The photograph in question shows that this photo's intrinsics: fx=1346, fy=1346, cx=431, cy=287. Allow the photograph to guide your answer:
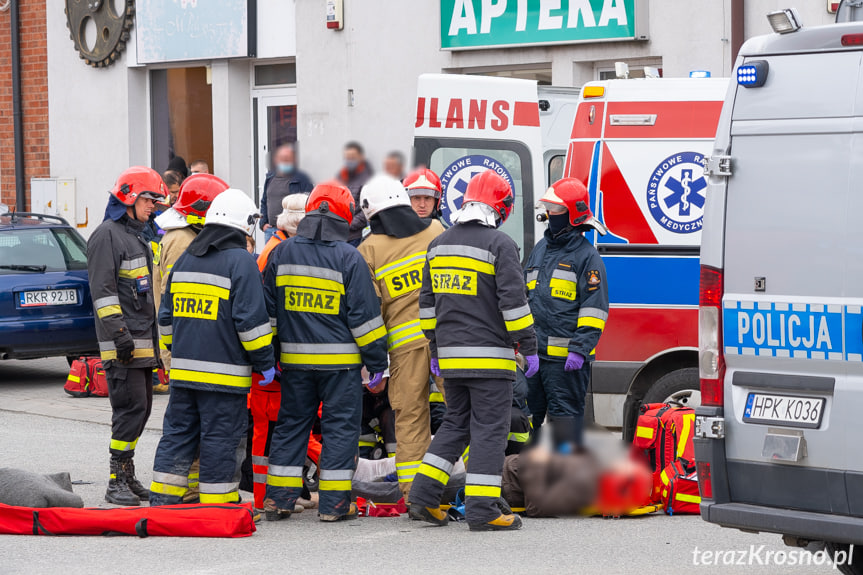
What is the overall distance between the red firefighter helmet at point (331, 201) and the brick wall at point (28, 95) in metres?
12.7

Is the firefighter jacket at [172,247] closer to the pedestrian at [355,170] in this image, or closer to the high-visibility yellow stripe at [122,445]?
the high-visibility yellow stripe at [122,445]

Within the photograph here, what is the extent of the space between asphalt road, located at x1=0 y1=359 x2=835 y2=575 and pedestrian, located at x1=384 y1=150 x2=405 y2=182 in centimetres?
394

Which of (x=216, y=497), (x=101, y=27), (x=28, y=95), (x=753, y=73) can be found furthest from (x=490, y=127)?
(x=28, y=95)

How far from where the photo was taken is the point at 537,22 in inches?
551

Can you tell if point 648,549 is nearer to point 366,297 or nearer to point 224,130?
point 366,297

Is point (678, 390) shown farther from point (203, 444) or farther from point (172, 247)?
point (172, 247)

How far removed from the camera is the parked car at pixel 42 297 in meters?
12.4

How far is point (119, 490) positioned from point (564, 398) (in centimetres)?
272

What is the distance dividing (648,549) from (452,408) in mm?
1308

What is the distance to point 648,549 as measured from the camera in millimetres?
6746

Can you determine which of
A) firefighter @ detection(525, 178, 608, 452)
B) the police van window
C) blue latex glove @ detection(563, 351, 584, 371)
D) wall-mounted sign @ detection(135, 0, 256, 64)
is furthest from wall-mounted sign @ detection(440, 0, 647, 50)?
blue latex glove @ detection(563, 351, 584, 371)

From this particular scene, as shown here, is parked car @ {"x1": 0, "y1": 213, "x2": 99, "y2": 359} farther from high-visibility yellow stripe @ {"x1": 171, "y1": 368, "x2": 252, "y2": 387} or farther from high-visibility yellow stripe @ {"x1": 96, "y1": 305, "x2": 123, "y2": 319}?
high-visibility yellow stripe @ {"x1": 171, "y1": 368, "x2": 252, "y2": 387}

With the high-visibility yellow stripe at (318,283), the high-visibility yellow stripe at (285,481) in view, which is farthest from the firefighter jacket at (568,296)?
the high-visibility yellow stripe at (285,481)

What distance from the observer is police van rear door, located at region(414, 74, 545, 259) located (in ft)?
32.6
